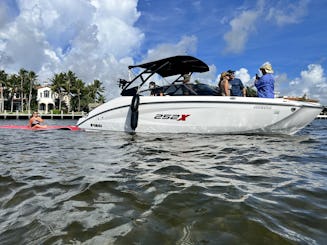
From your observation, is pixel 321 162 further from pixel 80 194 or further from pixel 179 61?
pixel 179 61

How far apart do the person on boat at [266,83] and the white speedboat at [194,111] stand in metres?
0.73

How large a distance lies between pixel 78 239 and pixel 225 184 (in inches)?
70.9

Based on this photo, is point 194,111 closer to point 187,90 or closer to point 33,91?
point 187,90

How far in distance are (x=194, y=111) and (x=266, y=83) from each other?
7.25 ft

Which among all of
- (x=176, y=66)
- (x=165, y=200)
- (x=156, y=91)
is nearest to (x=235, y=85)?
(x=156, y=91)

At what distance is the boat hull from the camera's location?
7.98 meters

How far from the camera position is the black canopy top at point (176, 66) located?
1004 centimetres

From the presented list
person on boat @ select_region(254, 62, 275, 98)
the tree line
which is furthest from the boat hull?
the tree line

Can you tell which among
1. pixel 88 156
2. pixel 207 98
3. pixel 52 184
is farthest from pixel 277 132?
pixel 52 184

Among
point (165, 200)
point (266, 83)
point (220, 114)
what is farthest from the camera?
point (266, 83)

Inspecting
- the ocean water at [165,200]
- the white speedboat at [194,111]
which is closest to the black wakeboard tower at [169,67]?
the white speedboat at [194,111]

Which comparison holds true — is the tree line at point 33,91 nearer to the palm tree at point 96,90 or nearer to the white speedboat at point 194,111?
the palm tree at point 96,90

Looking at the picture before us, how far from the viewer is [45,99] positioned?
75.4 meters

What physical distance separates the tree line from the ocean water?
68.2 meters
